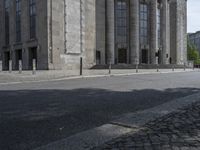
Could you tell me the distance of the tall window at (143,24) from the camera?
61.8m

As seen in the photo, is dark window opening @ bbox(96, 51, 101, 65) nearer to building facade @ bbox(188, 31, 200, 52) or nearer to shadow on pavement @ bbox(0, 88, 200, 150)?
shadow on pavement @ bbox(0, 88, 200, 150)

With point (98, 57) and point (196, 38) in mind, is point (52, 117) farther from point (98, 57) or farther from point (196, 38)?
point (196, 38)

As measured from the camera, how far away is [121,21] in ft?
196

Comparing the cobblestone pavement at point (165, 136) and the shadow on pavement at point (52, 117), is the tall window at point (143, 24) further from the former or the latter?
the cobblestone pavement at point (165, 136)

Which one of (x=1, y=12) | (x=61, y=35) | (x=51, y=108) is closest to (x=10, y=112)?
(x=51, y=108)

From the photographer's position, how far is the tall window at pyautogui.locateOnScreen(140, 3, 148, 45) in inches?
2432

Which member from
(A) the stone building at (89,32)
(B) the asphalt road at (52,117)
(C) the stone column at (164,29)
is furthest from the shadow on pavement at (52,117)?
(C) the stone column at (164,29)

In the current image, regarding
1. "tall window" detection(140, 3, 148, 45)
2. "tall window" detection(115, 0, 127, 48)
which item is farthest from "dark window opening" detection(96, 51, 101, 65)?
"tall window" detection(140, 3, 148, 45)

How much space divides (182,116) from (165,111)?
73cm

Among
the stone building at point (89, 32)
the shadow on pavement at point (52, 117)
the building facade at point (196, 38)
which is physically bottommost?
the shadow on pavement at point (52, 117)

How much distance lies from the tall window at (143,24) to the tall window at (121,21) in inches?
152

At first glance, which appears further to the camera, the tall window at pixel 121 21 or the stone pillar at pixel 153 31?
the stone pillar at pixel 153 31

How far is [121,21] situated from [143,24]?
5.04m

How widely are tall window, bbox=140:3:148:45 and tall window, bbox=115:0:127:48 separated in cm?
386
